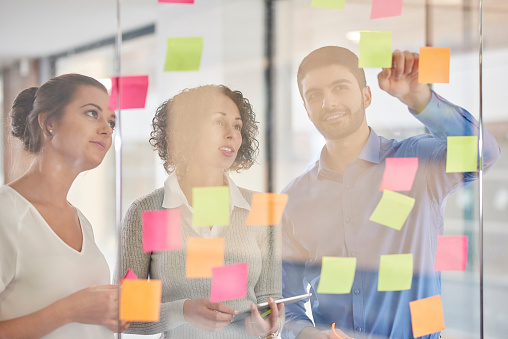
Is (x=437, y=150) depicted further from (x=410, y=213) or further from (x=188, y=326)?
(x=188, y=326)

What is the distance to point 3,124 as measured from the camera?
1.20m

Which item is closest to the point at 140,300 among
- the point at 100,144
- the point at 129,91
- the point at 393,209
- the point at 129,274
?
the point at 129,274

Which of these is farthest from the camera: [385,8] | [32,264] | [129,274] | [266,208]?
[385,8]

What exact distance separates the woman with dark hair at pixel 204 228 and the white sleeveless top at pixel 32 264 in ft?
0.42

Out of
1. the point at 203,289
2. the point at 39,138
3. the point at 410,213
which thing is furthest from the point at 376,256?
the point at 39,138

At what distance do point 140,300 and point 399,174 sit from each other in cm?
80

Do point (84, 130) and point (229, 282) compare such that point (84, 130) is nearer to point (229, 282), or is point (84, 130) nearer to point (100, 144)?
point (100, 144)

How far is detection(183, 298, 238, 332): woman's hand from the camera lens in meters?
1.30

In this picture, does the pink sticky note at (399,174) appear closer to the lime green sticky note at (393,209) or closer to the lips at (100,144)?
the lime green sticky note at (393,209)

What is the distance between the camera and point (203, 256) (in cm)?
131

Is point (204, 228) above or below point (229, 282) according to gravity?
above

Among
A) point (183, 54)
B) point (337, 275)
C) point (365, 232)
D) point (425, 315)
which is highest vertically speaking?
point (183, 54)

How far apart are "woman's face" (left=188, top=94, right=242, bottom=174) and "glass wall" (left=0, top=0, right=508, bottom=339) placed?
0.05 meters

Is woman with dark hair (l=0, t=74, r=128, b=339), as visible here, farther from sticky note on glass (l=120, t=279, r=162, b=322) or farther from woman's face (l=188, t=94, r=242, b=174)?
woman's face (l=188, t=94, r=242, b=174)
